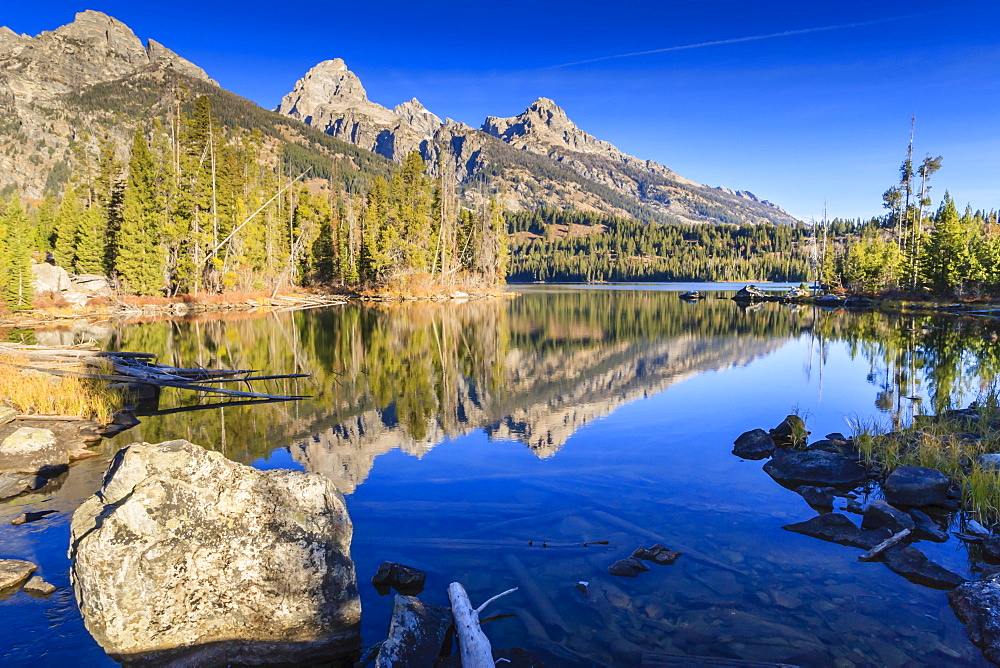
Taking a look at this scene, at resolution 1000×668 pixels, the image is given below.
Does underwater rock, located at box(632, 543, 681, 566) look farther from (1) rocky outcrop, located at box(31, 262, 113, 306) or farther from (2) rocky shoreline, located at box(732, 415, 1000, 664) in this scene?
(1) rocky outcrop, located at box(31, 262, 113, 306)

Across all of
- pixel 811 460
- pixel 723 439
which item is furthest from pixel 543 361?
pixel 811 460

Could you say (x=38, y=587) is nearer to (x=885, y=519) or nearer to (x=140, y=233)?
(x=885, y=519)

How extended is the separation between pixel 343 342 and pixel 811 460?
78.0 feet

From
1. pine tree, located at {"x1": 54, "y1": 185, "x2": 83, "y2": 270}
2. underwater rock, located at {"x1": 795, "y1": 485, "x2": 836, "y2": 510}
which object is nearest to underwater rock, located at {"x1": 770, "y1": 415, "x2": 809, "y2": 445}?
underwater rock, located at {"x1": 795, "y1": 485, "x2": 836, "y2": 510}

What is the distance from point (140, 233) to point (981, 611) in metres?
55.7

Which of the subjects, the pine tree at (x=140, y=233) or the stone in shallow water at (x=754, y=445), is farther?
the pine tree at (x=140, y=233)

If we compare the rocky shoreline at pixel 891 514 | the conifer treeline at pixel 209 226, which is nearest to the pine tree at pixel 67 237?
the conifer treeline at pixel 209 226

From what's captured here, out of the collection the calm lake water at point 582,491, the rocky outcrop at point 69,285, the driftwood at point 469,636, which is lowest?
the calm lake water at point 582,491

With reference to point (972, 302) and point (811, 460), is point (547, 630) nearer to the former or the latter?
point (811, 460)

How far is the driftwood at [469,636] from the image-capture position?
4.87 metres

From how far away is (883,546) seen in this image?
24.9ft

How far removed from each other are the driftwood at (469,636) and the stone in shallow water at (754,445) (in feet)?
28.6

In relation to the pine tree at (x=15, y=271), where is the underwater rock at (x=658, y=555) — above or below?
below

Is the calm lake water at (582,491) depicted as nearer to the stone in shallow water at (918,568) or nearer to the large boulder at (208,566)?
the stone in shallow water at (918,568)
